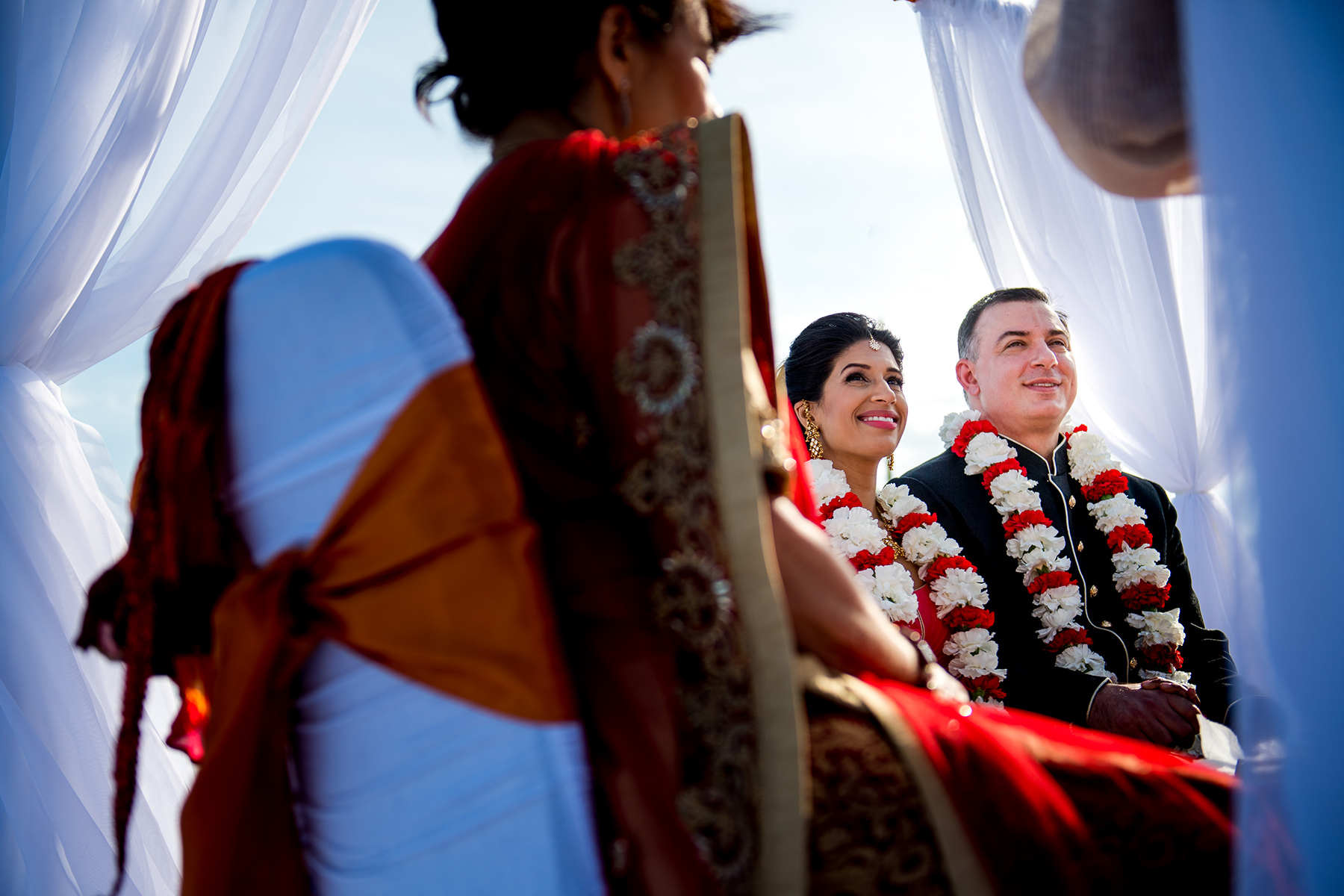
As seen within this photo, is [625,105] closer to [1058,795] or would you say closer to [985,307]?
[1058,795]

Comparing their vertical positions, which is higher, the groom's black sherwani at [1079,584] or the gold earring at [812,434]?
the gold earring at [812,434]

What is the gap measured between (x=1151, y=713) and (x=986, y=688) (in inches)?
18.6

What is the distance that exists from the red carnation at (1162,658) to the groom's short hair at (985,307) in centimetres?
128

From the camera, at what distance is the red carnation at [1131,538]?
3107 millimetres

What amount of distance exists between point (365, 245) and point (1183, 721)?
7.70ft

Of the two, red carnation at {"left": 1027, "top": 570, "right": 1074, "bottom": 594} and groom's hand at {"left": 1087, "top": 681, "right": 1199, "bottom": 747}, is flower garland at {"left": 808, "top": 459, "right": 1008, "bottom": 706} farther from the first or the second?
groom's hand at {"left": 1087, "top": 681, "right": 1199, "bottom": 747}

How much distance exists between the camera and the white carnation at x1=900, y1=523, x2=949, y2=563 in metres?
2.98

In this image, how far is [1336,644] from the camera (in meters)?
0.98

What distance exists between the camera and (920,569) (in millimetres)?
3008

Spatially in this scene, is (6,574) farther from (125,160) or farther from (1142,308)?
(1142,308)

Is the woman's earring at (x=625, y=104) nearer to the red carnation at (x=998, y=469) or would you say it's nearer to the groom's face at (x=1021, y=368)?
the red carnation at (x=998, y=469)

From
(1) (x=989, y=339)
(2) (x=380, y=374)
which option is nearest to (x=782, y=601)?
(2) (x=380, y=374)

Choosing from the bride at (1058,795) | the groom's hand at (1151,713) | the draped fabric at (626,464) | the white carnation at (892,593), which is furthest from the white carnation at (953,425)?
the draped fabric at (626,464)

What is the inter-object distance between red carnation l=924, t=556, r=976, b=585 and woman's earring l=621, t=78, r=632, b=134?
2.01m
